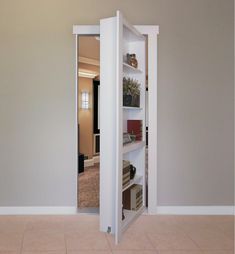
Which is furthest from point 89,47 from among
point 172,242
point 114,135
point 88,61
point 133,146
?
point 172,242

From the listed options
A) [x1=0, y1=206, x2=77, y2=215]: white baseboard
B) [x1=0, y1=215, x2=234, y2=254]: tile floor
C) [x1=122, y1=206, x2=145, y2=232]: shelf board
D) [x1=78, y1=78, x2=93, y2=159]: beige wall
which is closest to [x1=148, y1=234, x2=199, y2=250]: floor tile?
[x1=0, y1=215, x2=234, y2=254]: tile floor

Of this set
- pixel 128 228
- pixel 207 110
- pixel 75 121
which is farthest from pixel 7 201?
pixel 207 110

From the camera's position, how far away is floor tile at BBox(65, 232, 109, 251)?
284cm

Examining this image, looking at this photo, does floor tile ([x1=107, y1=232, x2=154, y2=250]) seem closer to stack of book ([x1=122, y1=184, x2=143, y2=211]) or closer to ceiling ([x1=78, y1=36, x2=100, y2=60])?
stack of book ([x1=122, y1=184, x2=143, y2=211])

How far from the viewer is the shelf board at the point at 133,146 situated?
3.21m

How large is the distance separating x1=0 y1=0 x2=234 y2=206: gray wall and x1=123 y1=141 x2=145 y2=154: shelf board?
0.29 meters

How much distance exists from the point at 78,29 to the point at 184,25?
1.29m

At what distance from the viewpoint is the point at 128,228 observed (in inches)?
129

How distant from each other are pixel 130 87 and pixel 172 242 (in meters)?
1.71

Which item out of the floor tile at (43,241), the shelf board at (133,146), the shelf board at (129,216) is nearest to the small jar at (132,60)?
the shelf board at (133,146)

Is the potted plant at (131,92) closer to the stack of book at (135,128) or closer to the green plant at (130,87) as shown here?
the green plant at (130,87)

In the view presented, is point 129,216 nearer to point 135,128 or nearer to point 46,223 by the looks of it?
point 46,223

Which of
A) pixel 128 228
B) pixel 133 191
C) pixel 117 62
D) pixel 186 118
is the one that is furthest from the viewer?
pixel 186 118

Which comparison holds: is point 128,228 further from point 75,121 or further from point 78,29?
point 78,29
